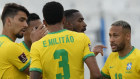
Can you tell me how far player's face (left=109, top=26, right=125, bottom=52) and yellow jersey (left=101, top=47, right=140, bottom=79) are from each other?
187mm

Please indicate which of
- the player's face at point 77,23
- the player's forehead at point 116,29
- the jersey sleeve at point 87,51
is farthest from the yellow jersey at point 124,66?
the jersey sleeve at point 87,51

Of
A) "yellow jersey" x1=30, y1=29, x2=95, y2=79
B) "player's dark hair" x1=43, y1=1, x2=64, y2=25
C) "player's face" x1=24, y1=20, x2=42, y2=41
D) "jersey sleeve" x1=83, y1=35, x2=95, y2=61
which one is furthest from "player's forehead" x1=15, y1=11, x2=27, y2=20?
"jersey sleeve" x1=83, y1=35, x2=95, y2=61

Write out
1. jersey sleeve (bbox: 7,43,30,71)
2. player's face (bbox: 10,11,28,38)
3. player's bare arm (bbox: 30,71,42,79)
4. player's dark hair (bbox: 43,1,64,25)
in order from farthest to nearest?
player's face (bbox: 10,11,28,38) < jersey sleeve (bbox: 7,43,30,71) < player's dark hair (bbox: 43,1,64,25) < player's bare arm (bbox: 30,71,42,79)

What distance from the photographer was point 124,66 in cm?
530

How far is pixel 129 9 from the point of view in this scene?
12648 mm

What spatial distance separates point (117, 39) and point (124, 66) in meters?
0.47

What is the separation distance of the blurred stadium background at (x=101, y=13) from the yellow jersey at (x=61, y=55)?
7.08 metres

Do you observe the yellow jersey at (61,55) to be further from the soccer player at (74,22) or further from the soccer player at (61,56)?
the soccer player at (74,22)

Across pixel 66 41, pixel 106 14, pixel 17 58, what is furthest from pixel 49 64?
pixel 106 14

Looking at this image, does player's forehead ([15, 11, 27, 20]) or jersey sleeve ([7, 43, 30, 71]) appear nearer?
jersey sleeve ([7, 43, 30, 71])

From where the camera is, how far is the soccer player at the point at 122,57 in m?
5.18

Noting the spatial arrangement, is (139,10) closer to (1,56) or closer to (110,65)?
(110,65)

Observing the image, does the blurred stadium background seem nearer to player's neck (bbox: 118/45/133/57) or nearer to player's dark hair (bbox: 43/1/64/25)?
player's neck (bbox: 118/45/133/57)

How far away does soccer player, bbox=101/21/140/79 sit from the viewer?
5.18m
